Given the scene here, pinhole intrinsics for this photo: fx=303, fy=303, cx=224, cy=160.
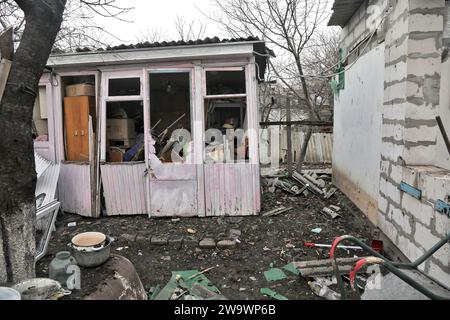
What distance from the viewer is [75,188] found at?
6.15 m

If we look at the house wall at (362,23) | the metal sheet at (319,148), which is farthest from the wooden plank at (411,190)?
the metal sheet at (319,148)

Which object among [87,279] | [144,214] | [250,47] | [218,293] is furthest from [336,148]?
[87,279]

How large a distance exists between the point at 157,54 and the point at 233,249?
3674 mm

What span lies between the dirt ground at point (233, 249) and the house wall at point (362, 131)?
1.48 ft

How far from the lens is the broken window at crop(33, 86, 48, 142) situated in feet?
20.4

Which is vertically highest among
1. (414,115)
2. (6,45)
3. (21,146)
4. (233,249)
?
(6,45)

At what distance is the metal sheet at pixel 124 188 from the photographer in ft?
19.4

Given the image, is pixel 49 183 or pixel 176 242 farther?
pixel 49 183

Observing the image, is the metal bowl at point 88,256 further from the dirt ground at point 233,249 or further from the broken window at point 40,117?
the broken window at point 40,117

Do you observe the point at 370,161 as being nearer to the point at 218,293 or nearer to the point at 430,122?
the point at 430,122

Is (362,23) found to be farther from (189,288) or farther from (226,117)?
(189,288)

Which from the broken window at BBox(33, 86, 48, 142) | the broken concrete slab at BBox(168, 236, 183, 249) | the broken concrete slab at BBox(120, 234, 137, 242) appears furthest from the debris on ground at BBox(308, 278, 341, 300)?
the broken window at BBox(33, 86, 48, 142)

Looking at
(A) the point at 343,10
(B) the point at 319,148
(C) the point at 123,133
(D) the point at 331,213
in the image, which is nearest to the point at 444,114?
(D) the point at 331,213

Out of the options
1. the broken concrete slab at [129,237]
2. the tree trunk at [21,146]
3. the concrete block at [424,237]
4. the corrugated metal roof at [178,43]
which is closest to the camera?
the tree trunk at [21,146]
